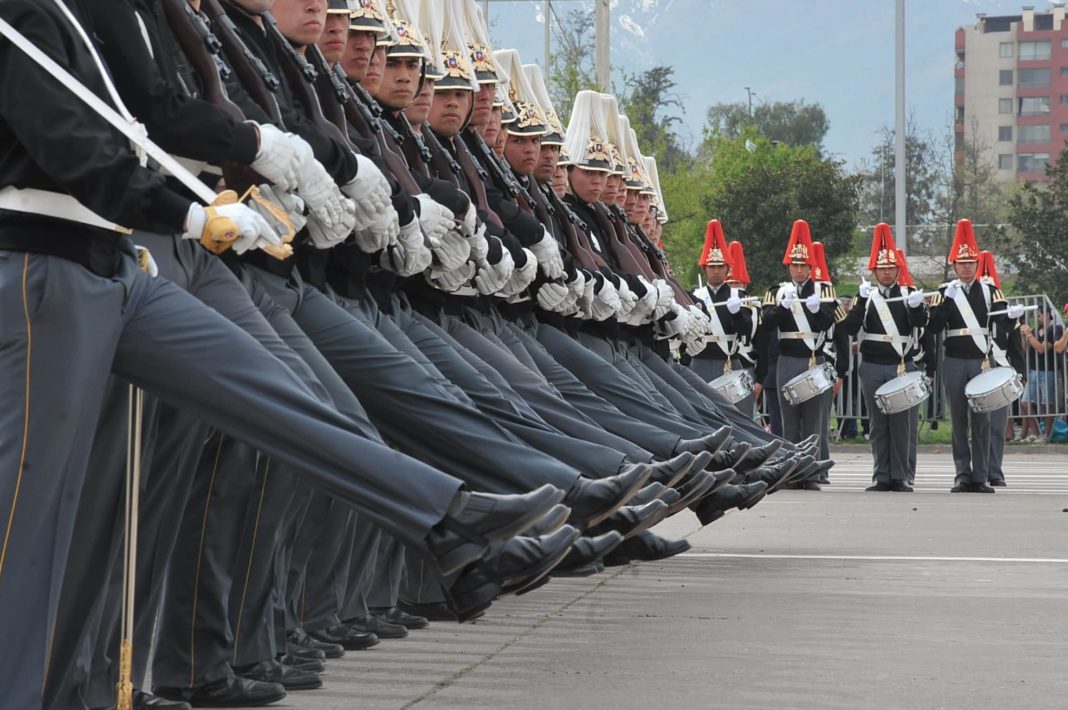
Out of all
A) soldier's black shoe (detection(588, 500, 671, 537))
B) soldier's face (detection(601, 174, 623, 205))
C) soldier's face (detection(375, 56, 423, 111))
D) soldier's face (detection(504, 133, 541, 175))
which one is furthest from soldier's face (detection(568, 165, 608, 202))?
soldier's black shoe (detection(588, 500, 671, 537))

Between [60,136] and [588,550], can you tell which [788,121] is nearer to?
[588,550]

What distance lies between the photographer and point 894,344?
18.8 meters

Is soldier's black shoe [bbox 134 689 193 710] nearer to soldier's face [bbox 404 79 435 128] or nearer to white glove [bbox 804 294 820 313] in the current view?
soldier's face [bbox 404 79 435 128]

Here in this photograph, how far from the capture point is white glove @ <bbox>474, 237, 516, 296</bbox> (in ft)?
27.4

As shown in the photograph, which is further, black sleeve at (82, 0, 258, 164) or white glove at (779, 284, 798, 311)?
white glove at (779, 284, 798, 311)

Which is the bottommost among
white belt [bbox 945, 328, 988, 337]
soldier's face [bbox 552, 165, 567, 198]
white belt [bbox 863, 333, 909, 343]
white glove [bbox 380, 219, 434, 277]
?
white belt [bbox 863, 333, 909, 343]

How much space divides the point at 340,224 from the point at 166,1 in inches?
35.7

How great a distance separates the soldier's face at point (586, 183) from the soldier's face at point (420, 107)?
3.74m

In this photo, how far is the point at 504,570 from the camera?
5430 millimetres

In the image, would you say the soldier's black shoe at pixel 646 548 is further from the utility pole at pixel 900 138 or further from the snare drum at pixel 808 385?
the utility pole at pixel 900 138

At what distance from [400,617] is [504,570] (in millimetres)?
2861

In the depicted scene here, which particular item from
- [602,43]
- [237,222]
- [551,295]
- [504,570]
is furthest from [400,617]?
[602,43]

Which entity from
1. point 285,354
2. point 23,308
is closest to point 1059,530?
point 285,354

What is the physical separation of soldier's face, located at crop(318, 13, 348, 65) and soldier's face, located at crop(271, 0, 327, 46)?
1.18ft
